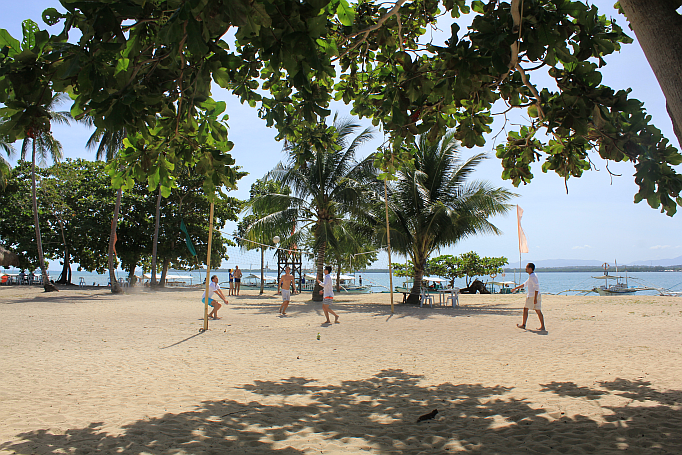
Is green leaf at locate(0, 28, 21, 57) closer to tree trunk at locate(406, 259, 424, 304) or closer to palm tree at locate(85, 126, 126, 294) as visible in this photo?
tree trunk at locate(406, 259, 424, 304)

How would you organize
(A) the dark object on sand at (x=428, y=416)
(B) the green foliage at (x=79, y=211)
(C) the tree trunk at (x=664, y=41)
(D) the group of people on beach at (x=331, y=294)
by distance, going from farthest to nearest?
(B) the green foliage at (x=79, y=211) → (D) the group of people on beach at (x=331, y=294) → (A) the dark object on sand at (x=428, y=416) → (C) the tree trunk at (x=664, y=41)

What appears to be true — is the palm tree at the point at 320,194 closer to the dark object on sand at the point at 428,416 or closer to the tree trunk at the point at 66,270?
the dark object on sand at the point at 428,416

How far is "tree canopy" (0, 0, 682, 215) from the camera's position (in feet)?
8.46

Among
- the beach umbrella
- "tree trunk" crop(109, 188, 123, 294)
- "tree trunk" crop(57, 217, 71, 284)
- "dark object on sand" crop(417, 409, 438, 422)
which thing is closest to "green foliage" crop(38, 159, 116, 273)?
"tree trunk" crop(57, 217, 71, 284)

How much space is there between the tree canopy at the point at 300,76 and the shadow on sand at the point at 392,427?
6.33 ft

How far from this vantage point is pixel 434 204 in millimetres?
17422

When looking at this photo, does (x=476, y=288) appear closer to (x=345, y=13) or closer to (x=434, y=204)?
(x=434, y=204)

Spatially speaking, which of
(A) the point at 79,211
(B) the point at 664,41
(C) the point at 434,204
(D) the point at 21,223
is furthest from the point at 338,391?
(D) the point at 21,223

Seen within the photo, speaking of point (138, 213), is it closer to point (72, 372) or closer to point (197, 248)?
point (197, 248)

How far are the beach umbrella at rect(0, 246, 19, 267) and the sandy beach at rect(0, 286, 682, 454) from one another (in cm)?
1927

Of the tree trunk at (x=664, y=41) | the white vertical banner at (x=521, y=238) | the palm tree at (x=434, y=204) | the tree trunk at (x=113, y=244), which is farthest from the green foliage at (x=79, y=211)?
the tree trunk at (x=664, y=41)

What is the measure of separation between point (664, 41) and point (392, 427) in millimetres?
3417

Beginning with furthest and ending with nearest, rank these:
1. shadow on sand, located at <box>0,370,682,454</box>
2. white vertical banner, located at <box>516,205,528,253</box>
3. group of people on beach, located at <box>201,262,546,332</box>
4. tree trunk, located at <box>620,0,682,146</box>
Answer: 1. white vertical banner, located at <box>516,205,528,253</box>
2. group of people on beach, located at <box>201,262,546,332</box>
3. shadow on sand, located at <box>0,370,682,454</box>
4. tree trunk, located at <box>620,0,682,146</box>

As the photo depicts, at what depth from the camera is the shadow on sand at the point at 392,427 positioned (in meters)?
3.17
